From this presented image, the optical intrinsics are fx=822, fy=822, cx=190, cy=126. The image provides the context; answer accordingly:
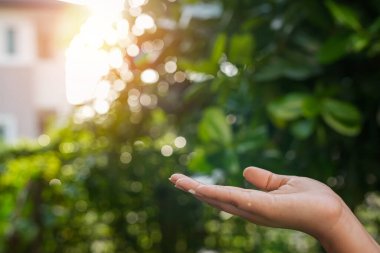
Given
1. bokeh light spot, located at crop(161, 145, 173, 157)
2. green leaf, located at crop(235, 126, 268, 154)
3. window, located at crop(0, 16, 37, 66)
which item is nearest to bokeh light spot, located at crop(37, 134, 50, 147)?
bokeh light spot, located at crop(161, 145, 173, 157)

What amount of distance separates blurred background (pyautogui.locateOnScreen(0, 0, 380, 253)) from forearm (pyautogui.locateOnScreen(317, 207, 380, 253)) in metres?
0.34

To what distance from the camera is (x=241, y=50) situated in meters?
0.97

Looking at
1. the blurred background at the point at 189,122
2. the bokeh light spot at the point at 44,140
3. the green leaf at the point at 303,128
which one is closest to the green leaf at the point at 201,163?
the blurred background at the point at 189,122

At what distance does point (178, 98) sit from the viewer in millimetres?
1515

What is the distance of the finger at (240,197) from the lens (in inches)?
15.1

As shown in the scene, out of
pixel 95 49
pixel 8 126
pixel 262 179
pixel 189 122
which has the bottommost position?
pixel 8 126

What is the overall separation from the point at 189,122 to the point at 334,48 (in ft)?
1.68

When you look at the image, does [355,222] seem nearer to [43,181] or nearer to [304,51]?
[304,51]

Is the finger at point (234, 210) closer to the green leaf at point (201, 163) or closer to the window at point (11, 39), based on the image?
the green leaf at point (201, 163)

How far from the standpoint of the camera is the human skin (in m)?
0.39

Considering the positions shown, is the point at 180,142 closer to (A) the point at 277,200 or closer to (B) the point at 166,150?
(B) the point at 166,150

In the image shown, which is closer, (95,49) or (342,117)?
(342,117)

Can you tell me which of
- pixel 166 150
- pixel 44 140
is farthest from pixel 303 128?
pixel 44 140

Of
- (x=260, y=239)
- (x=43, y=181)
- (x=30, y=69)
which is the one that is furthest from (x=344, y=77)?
(x=30, y=69)
